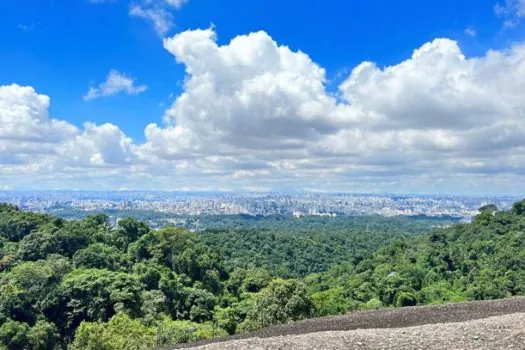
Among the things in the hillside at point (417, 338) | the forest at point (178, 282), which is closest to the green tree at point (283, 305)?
the forest at point (178, 282)

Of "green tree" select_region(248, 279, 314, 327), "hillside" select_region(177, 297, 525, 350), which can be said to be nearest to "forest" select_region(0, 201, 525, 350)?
"green tree" select_region(248, 279, 314, 327)

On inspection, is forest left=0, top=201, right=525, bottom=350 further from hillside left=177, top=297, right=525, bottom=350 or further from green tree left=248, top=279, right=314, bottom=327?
hillside left=177, top=297, right=525, bottom=350

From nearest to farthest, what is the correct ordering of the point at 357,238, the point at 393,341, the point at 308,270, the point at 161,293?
the point at 393,341, the point at 161,293, the point at 308,270, the point at 357,238

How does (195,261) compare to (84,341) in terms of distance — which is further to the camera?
(195,261)

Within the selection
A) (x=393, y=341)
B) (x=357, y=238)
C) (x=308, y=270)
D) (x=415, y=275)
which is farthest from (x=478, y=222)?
(x=393, y=341)

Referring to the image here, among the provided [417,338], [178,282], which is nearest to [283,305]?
[417,338]

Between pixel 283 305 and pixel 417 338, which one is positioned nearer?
pixel 417 338

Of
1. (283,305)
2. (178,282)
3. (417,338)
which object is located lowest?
(178,282)

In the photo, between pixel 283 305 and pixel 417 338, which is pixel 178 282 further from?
pixel 417 338

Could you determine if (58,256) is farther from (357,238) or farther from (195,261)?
(357,238)
